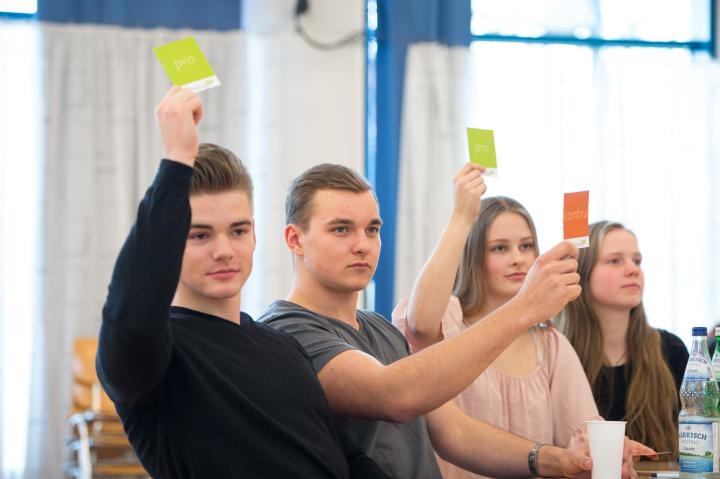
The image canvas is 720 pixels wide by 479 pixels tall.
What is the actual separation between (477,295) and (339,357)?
1106 millimetres

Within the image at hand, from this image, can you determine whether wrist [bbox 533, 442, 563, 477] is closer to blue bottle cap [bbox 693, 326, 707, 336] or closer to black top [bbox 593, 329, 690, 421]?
blue bottle cap [bbox 693, 326, 707, 336]

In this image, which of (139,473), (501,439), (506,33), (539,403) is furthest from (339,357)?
(506,33)

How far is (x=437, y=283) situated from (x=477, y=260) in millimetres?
369

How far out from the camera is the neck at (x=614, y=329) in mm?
3242

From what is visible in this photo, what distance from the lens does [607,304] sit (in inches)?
129

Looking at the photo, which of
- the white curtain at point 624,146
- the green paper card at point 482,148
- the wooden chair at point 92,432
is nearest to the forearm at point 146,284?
the green paper card at point 482,148

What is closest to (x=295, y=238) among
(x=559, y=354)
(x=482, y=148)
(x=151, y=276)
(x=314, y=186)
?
(x=314, y=186)

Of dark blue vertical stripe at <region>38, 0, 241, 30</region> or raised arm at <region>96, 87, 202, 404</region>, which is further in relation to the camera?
dark blue vertical stripe at <region>38, 0, 241, 30</region>

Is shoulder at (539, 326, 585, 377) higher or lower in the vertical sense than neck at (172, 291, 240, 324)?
lower

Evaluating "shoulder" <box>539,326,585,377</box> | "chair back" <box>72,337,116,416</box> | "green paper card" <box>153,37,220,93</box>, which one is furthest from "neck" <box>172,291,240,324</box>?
"chair back" <box>72,337,116,416</box>

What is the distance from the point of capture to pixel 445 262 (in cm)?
266

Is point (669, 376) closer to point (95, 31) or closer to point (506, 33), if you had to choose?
point (506, 33)

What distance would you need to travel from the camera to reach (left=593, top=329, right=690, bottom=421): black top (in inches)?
121

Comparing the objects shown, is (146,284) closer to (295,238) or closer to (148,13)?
(295,238)
